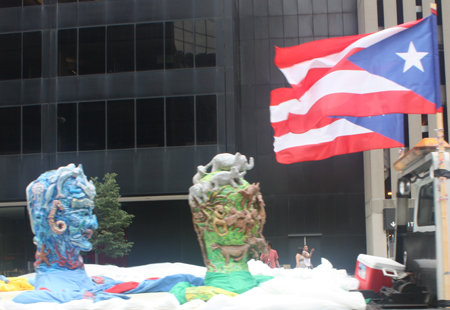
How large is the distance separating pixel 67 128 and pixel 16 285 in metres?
15.3

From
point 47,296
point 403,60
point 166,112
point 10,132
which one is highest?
point 166,112

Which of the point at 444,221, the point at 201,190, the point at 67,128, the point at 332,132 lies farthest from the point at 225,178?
the point at 67,128

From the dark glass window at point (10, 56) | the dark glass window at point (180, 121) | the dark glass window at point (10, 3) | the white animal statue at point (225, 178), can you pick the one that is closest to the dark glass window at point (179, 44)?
the dark glass window at point (180, 121)

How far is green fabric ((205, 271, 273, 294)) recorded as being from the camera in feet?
24.5

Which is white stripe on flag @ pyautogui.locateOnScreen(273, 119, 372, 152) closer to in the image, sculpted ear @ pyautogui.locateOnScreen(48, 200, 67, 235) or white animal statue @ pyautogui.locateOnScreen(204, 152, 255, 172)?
white animal statue @ pyautogui.locateOnScreen(204, 152, 255, 172)

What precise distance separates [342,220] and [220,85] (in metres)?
8.81

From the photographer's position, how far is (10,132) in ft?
80.6

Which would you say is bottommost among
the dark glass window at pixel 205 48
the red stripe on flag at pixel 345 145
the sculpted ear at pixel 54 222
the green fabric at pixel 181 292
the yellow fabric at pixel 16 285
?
the yellow fabric at pixel 16 285

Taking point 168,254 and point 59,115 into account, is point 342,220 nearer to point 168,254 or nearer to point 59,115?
point 168,254

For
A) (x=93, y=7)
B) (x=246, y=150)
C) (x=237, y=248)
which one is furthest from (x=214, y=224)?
(x=93, y=7)

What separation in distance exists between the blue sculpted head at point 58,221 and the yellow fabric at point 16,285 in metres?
0.90

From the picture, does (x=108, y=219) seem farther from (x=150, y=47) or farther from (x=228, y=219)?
→ (x=228, y=219)

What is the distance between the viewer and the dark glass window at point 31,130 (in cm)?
2441

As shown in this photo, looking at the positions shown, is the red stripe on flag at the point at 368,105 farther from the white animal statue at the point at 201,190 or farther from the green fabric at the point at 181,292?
the green fabric at the point at 181,292
